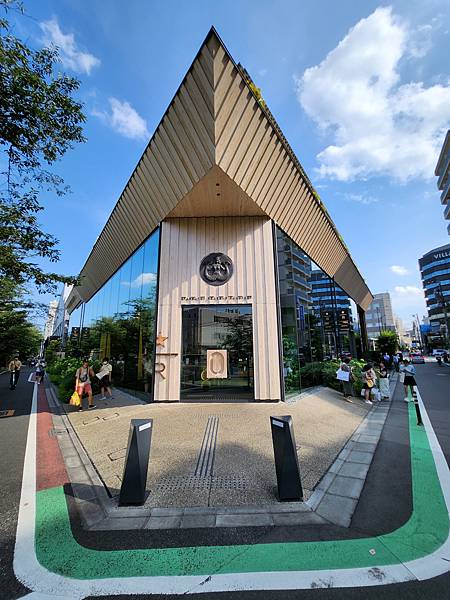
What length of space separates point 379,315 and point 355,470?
318 feet

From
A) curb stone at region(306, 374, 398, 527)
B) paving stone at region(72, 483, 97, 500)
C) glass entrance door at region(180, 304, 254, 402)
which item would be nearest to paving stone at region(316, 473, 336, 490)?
curb stone at region(306, 374, 398, 527)

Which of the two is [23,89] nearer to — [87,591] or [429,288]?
[87,591]

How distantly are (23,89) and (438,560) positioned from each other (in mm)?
9766

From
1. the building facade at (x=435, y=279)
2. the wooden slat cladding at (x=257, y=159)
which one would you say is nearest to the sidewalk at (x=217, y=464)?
the wooden slat cladding at (x=257, y=159)

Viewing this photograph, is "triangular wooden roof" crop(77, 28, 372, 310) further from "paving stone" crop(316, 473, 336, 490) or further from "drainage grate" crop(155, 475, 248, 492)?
"paving stone" crop(316, 473, 336, 490)

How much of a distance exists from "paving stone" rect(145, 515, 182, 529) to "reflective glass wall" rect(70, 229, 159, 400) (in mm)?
6717

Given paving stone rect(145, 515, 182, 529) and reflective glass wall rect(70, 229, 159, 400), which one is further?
reflective glass wall rect(70, 229, 159, 400)

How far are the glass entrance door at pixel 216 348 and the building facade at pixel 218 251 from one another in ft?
0.12

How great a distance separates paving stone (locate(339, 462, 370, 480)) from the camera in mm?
4402

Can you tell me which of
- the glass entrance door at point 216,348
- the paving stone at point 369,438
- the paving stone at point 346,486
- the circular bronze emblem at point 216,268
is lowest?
the paving stone at point 369,438

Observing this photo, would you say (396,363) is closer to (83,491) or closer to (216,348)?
(216,348)

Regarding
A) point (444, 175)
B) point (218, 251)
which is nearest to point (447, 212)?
point (444, 175)

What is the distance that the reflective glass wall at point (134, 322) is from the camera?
10797 millimetres

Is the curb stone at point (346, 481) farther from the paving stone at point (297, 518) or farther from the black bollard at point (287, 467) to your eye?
the black bollard at point (287, 467)
